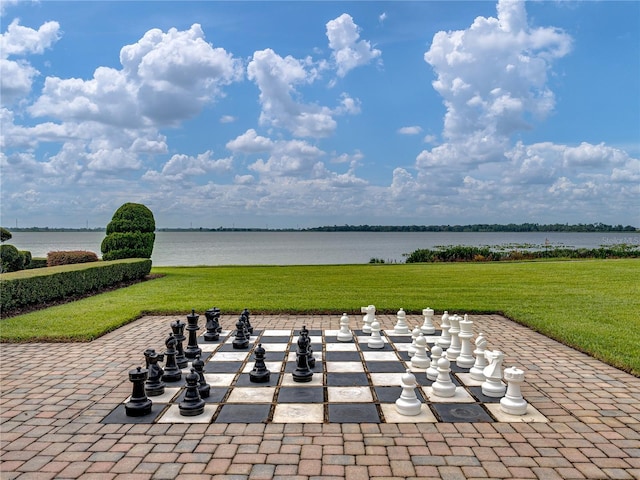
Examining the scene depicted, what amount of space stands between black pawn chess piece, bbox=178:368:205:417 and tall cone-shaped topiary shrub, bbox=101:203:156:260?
51.9 ft

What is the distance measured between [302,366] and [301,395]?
1.67 feet

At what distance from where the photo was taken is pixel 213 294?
1267 cm

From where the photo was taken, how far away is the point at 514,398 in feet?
14.5

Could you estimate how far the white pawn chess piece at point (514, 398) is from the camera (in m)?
4.35

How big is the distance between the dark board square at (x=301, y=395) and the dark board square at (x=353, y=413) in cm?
23

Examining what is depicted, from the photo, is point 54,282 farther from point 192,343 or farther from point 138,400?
point 138,400

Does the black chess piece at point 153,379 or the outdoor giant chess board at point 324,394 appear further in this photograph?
the black chess piece at point 153,379

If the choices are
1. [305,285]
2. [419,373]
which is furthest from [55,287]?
[419,373]

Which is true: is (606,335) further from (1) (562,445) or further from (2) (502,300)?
(1) (562,445)

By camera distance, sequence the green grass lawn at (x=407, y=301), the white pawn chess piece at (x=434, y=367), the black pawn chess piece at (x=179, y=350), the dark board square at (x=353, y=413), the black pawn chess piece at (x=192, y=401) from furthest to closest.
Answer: the green grass lawn at (x=407, y=301), the black pawn chess piece at (x=179, y=350), the white pawn chess piece at (x=434, y=367), the black pawn chess piece at (x=192, y=401), the dark board square at (x=353, y=413)

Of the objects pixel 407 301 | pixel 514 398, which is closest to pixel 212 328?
pixel 514 398

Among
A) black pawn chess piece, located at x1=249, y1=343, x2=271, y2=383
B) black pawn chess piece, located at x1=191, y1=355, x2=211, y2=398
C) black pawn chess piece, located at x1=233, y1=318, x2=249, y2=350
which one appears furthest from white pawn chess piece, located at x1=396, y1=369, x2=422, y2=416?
black pawn chess piece, located at x1=233, y1=318, x2=249, y2=350

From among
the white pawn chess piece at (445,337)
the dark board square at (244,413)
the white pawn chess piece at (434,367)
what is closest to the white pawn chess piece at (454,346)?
the white pawn chess piece at (445,337)

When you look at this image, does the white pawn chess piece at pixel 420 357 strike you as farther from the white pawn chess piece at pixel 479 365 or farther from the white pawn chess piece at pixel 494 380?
the white pawn chess piece at pixel 494 380
